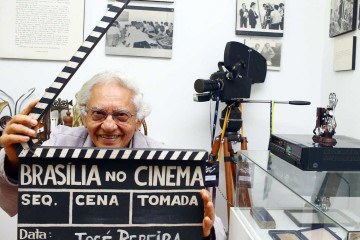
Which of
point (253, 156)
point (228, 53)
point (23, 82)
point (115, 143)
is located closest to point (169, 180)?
point (115, 143)

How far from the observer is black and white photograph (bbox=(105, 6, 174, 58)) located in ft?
8.92

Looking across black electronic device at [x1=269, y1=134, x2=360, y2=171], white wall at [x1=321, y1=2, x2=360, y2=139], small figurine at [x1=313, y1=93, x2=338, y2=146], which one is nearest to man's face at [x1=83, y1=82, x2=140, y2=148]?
black electronic device at [x1=269, y1=134, x2=360, y2=171]

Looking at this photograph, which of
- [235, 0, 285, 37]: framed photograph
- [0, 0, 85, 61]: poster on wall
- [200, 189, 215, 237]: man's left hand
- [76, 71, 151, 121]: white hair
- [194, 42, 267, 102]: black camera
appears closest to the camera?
[200, 189, 215, 237]: man's left hand

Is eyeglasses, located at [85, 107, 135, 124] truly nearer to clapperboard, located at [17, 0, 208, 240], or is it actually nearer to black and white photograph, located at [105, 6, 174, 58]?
clapperboard, located at [17, 0, 208, 240]

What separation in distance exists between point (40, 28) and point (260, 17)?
1567 millimetres

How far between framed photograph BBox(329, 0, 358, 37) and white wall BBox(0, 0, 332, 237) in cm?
16

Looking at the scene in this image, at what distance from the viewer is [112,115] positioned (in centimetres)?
139

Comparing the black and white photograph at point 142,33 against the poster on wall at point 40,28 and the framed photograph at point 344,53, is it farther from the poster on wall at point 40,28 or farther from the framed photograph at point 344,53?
the framed photograph at point 344,53

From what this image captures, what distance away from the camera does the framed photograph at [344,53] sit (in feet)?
7.88

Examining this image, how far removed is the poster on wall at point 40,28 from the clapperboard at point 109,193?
1854 mm

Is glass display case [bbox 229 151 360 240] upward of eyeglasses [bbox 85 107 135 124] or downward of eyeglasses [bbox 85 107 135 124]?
downward

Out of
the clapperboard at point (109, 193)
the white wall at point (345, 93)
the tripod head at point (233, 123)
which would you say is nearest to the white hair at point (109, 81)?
the clapperboard at point (109, 193)

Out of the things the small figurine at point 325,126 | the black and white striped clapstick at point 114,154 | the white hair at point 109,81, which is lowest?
the black and white striped clapstick at point 114,154

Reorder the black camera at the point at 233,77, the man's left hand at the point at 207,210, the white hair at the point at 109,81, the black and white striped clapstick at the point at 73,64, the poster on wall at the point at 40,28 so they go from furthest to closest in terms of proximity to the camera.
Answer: the poster on wall at the point at 40,28
the black camera at the point at 233,77
the white hair at the point at 109,81
the man's left hand at the point at 207,210
the black and white striped clapstick at the point at 73,64
